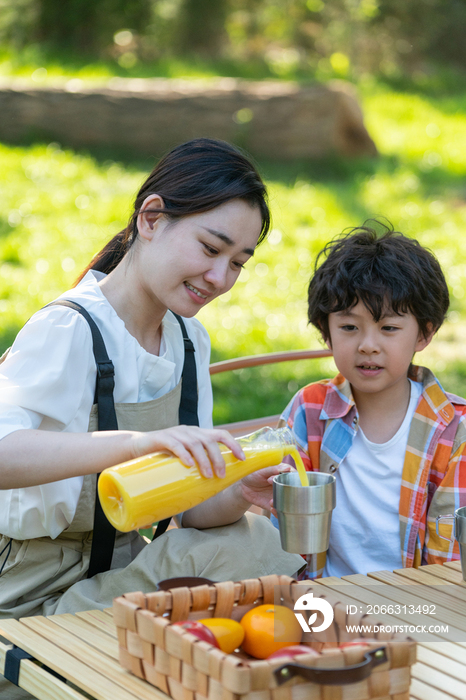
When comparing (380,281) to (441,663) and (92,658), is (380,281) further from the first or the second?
(92,658)

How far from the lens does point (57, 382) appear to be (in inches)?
67.8

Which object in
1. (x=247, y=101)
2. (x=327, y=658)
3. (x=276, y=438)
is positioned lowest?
(x=327, y=658)

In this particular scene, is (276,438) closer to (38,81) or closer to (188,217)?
(188,217)

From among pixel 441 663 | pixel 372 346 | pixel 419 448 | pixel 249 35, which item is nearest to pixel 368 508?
pixel 419 448

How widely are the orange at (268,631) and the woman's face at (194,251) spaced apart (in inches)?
33.5

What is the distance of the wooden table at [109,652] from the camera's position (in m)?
1.22

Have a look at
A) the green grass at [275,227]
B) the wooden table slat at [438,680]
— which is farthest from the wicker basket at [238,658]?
the green grass at [275,227]

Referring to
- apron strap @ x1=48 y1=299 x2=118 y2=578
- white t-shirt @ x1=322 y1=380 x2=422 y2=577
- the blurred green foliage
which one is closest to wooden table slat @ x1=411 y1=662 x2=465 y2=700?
apron strap @ x1=48 y1=299 x2=118 y2=578

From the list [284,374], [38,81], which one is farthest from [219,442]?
[38,81]

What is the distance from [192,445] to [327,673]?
0.46 metres

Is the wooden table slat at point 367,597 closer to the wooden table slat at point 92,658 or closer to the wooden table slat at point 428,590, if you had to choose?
the wooden table slat at point 428,590

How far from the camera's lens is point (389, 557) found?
2217mm

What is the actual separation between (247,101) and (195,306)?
21.0ft

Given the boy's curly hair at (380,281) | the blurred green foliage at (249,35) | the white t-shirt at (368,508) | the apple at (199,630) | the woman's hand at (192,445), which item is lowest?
the white t-shirt at (368,508)
